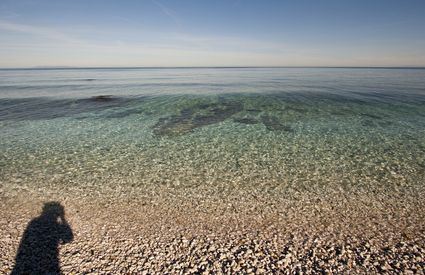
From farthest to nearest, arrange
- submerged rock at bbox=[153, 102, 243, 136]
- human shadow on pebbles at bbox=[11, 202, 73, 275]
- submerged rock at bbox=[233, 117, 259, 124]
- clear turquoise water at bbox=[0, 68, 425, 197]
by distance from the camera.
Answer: submerged rock at bbox=[233, 117, 259, 124] < submerged rock at bbox=[153, 102, 243, 136] < clear turquoise water at bbox=[0, 68, 425, 197] < human shadow on pebbles at bbox=[11, 202, 73, 275]

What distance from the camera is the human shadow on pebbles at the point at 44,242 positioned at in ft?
18.2

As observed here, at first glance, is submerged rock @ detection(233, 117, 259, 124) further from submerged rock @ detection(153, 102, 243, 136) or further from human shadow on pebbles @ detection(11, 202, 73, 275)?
human shadow on pebbles @ detection(11, 202, 73, 275)

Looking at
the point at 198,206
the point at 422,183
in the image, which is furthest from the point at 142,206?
the point at 422,183

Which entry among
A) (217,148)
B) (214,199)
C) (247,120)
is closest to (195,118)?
(247,120)

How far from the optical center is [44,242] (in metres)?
6.44

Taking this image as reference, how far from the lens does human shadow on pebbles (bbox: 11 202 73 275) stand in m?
5.56

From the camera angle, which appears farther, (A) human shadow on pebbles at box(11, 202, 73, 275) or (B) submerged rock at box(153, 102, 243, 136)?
(B) submerged rock at box(153, 102, 243, 136)

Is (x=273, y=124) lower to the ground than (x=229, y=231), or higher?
higher

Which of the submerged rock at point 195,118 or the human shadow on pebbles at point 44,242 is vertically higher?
the submerged rock at point 195,118

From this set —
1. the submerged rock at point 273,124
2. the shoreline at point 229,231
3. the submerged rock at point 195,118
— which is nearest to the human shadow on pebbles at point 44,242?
the shoreline at point 229,231

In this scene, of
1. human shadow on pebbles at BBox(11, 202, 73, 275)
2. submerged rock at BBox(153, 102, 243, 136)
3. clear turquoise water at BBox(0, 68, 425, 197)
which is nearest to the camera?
human shadow on pebbles at BBox(11, 202, 73, 275)

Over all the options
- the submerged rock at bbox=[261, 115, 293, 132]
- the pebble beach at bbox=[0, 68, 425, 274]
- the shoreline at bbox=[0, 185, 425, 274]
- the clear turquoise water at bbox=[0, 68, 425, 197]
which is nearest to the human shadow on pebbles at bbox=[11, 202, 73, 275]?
the pebble beach at bbox=[0, 68, 425, 274]

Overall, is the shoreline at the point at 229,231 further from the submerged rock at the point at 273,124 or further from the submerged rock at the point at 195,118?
the submerged rock at the point at 195,118

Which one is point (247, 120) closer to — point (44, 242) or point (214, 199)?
point (214, 199)
